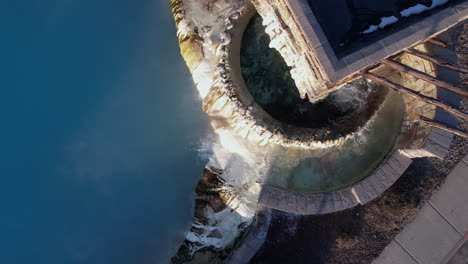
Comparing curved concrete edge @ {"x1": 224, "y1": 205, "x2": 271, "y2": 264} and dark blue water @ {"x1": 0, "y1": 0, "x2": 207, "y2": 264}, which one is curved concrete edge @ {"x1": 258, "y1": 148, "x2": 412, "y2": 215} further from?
dark blue water @ {"x1": 0, "y1": 0, "x2": 207, "y2": 264}

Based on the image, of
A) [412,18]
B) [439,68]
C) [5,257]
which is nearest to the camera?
[412,18]

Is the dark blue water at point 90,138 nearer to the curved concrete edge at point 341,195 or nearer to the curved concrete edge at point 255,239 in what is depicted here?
the curved concrete edge at point 255,239

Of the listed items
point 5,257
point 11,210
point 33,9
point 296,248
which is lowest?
point 296,248

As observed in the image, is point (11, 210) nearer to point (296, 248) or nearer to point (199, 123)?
point (199, 123)

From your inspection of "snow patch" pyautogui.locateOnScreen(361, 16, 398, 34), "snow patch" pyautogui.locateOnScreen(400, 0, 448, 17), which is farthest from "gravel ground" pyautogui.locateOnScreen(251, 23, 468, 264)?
"snow patch" pyautogui.locateOnScreen(361, 16, 398, 34)

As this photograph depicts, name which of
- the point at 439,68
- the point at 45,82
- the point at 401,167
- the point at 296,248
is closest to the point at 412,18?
the point at 439,68

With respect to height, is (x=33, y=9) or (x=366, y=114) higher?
(x=33, y=9)
